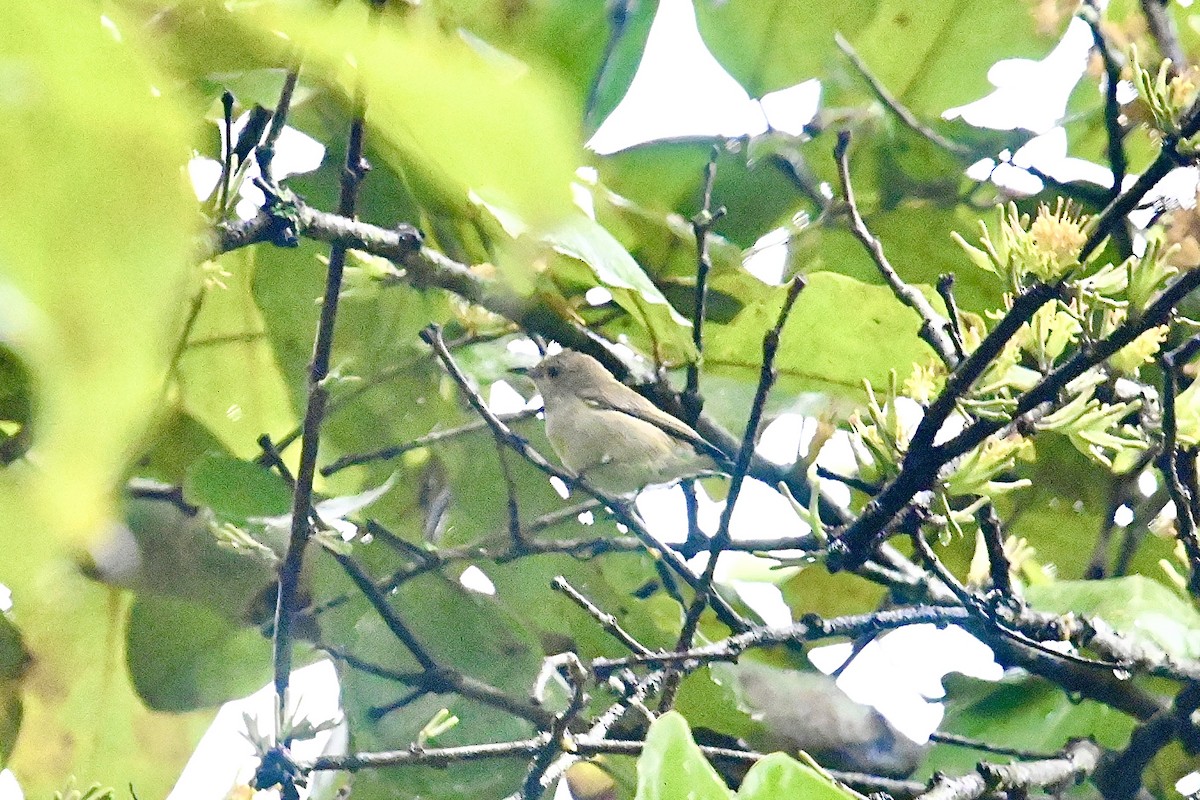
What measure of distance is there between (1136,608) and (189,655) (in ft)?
1.69

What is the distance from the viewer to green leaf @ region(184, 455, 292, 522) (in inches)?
24.3

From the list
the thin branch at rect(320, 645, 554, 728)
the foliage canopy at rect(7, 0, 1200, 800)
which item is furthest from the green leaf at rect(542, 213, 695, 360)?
the thin branch at rect(320, 645, 554, 728)

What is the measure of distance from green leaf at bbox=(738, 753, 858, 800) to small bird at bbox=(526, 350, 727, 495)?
56 centimetres

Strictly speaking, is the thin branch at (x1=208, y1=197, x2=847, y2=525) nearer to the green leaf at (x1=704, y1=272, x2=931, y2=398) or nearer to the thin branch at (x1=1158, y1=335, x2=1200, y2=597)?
the green leaf at (x1=704, y1=272, x2=931, y2=398)

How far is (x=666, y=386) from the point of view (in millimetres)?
665

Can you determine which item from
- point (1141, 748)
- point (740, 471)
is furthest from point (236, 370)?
point (1141, 748)

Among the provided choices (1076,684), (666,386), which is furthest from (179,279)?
(1076,684)

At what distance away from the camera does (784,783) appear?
0.29m

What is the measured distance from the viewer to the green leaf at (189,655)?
0.66m

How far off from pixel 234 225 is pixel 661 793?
261mm

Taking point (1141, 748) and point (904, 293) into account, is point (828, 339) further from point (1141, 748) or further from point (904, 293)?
point (1141, 748)

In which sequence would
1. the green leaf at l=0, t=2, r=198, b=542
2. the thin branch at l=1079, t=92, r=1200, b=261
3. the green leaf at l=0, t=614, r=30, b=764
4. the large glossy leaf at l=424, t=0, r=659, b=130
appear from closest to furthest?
the green leaf at l=0, t=2, r=198, b=542
the thin branch at l=1079, t=92, r=1200, b=261
the large glossy leaf at l=424, t=0, r=659, b=130
the green leaf at l=0, t=614, r=30, b=764

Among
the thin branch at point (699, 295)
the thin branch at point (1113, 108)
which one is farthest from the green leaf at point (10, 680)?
the thin branch at point (1113, 108)

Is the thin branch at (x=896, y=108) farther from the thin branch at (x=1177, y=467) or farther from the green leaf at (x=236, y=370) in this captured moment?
the green leaf at (x=236, y=370)
